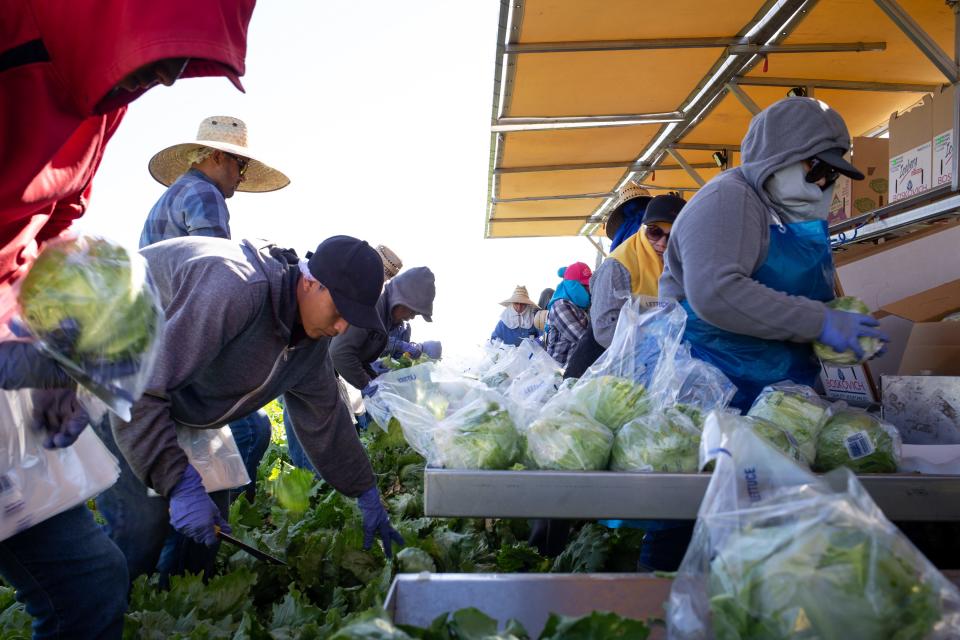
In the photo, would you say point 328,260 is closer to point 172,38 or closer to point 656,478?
point 172,38

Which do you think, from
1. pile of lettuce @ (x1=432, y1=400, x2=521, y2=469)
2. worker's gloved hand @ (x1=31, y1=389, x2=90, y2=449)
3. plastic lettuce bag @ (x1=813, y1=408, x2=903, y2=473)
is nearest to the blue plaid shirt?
worker's gloved hand @ (x1=31, y1=389, x2=90, y2=449)

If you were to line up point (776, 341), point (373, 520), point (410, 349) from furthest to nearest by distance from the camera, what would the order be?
point (410, 349)
point (373, 520)
point (776, 341)

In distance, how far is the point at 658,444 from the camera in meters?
1.70

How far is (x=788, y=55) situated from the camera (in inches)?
193

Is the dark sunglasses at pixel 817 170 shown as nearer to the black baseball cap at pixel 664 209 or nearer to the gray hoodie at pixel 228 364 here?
the black baseball cap at pixel 664 209

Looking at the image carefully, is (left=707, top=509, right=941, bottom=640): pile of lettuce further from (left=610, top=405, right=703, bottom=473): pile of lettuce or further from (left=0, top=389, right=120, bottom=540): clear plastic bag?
(left=0, top=389, right=120, bottom=540): clear plastic bag

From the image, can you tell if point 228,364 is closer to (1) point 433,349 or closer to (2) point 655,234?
(2) point 655,234

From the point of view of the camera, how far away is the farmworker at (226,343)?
2.36 m

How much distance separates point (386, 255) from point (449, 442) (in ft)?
16.3

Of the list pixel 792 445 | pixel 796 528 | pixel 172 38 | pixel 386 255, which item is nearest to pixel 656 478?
pixel 792 445

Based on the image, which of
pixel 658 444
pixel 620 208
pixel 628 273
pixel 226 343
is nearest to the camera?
pixel 658 444

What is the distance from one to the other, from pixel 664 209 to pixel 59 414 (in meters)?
2.85

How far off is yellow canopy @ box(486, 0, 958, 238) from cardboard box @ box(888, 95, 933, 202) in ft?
0.88

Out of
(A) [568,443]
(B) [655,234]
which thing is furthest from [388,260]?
(A) [568,443]
